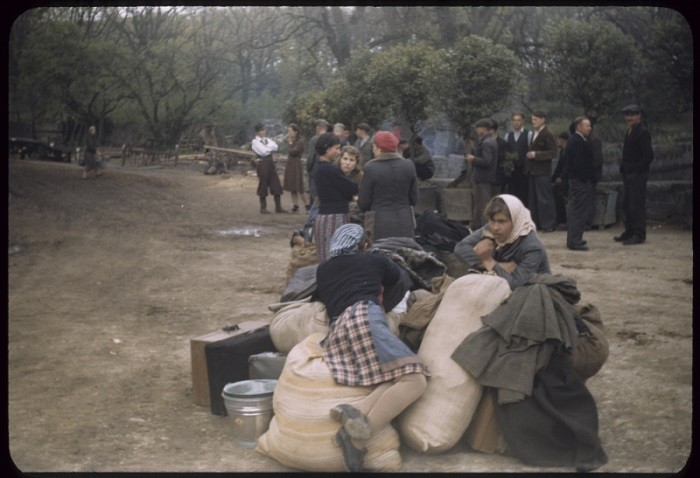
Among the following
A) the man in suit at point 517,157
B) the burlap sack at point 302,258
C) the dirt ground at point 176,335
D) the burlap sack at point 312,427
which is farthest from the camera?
the man in suit at point 517,157

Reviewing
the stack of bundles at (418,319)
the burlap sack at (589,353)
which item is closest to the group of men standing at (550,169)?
the stack of bundles at (418,319)

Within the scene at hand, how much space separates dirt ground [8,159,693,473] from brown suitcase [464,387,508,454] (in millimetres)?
48

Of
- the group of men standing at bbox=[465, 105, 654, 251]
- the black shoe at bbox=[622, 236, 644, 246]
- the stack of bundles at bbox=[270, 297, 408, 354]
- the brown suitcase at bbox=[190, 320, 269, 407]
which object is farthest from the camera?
the black shoe at bbox=[622, 236, 644, 246]

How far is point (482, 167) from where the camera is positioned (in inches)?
526

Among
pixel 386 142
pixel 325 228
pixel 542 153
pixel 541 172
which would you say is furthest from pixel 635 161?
pixel 325 228

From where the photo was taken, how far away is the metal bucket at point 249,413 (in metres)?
5.22

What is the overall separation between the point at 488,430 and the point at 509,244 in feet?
4.04

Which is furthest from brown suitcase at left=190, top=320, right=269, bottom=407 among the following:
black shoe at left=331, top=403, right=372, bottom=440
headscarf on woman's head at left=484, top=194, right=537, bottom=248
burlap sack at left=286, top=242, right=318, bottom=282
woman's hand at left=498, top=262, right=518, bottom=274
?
burlap sack at left=286, top=242, right=318, bottom=282

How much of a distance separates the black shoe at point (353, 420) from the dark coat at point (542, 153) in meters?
9.25

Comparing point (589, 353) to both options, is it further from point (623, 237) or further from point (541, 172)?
point (541, 172)

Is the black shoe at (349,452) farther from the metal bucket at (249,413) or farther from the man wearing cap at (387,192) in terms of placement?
the man wearing cap at (387,192)

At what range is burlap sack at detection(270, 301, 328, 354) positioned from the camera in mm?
5699

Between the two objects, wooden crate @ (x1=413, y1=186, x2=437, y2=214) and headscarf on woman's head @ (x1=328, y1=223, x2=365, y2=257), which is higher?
headscarf on woman's head @ (x1=328, y1=223, x2=365, y2=257)

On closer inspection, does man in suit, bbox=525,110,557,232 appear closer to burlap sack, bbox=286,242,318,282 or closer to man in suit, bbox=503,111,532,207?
man in suit, bbox=503,111,532,207
